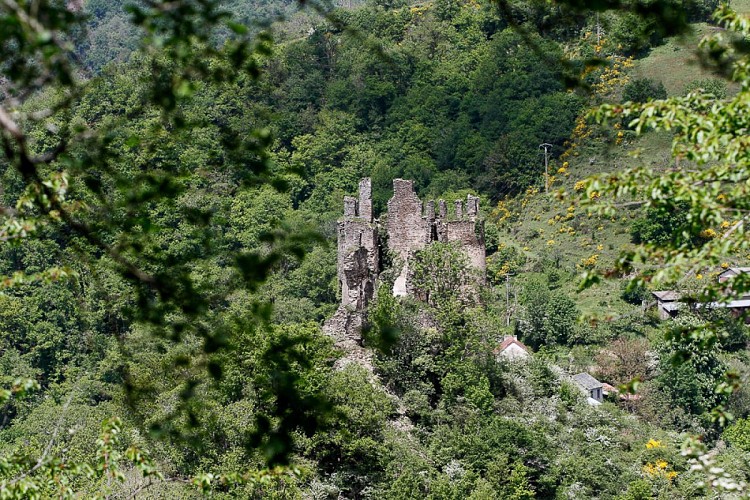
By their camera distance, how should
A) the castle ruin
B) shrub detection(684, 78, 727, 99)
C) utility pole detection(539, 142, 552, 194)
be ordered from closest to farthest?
the castle ruin → shrub detection(684, 78, 727, 99) → utility pole detection(539, 142, 552, 194)

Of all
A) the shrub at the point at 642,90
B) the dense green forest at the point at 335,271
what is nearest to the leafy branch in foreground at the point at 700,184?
the dense green forest at the point at 335,271

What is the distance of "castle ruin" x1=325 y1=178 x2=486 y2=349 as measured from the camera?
94.1 feet

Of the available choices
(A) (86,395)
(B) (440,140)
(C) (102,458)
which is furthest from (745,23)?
(B) (440,140)

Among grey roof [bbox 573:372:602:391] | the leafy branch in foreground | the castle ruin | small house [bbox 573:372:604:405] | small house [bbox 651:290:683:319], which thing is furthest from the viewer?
small house [bbox 651:290:683:319]

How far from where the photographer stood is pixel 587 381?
38.0m

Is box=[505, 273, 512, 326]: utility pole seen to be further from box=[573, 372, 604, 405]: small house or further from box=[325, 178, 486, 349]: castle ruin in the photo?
box=[325, 178, 486, 349]: castle ruin

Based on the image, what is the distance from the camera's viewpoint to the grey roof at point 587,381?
37.4 meters

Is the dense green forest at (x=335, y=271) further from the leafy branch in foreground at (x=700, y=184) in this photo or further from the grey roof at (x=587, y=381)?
the grey roof at (x=587, y=381)

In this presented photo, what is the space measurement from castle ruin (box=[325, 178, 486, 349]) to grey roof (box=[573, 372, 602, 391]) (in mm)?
8887

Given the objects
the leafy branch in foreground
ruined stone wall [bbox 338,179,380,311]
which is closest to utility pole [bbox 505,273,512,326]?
ruined stone wall [bbox 338,179,380,311]

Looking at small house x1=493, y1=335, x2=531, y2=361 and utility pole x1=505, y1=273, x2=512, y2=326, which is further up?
small house x1=493, y1=335, x2=531, y2=361

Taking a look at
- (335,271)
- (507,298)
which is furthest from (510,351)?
(335,271)

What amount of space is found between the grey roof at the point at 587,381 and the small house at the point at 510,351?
2382 millimetres

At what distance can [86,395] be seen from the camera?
44375 mm
